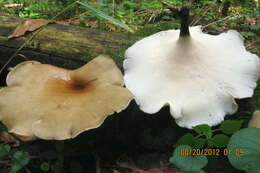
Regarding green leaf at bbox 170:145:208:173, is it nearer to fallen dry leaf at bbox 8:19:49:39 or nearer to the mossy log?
the mossy log

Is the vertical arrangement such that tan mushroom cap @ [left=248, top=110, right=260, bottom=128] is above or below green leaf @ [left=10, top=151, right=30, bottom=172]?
above

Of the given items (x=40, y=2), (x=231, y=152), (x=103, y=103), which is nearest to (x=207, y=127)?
(x=231, y=152)

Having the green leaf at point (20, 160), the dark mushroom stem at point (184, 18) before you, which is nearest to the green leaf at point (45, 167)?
the green leaf at point (20, 160)

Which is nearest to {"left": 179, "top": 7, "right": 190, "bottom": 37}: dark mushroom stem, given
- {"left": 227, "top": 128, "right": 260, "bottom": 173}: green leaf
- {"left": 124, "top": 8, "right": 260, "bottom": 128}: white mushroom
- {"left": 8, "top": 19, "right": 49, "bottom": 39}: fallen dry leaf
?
{"left": 124, "top": 8, "right": 260, "bottom": 128}: white mushroom

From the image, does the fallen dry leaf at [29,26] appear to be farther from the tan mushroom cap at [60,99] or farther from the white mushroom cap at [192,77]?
the white mushroom cap at [192,77]
